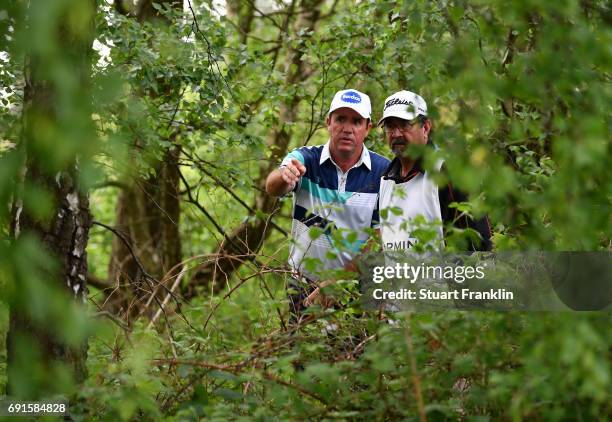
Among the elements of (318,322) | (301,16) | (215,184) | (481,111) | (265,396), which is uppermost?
(301,16)

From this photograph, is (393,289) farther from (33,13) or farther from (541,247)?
(33,13)

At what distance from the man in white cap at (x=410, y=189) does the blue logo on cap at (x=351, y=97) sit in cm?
37

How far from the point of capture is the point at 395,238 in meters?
4.27

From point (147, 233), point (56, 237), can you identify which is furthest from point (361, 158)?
point (147, 233)

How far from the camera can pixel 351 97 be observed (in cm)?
516

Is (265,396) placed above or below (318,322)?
below

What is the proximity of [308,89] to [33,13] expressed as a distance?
6.32 meters

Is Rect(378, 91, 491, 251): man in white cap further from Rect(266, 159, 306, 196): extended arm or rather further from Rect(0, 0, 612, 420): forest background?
Rect(266, 159, 306, 196): extended arm

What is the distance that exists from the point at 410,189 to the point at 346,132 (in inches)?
33.6

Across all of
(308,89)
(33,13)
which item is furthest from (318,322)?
(308,89)

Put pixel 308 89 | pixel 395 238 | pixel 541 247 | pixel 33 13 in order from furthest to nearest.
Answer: pixel 308 89
pixel 395 238
pixel 541 247
pixel 33 13

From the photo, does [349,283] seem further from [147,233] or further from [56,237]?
[147,233]

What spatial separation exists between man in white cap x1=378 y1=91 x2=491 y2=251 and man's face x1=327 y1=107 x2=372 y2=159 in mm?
321

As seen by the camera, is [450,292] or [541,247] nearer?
[541,247]
